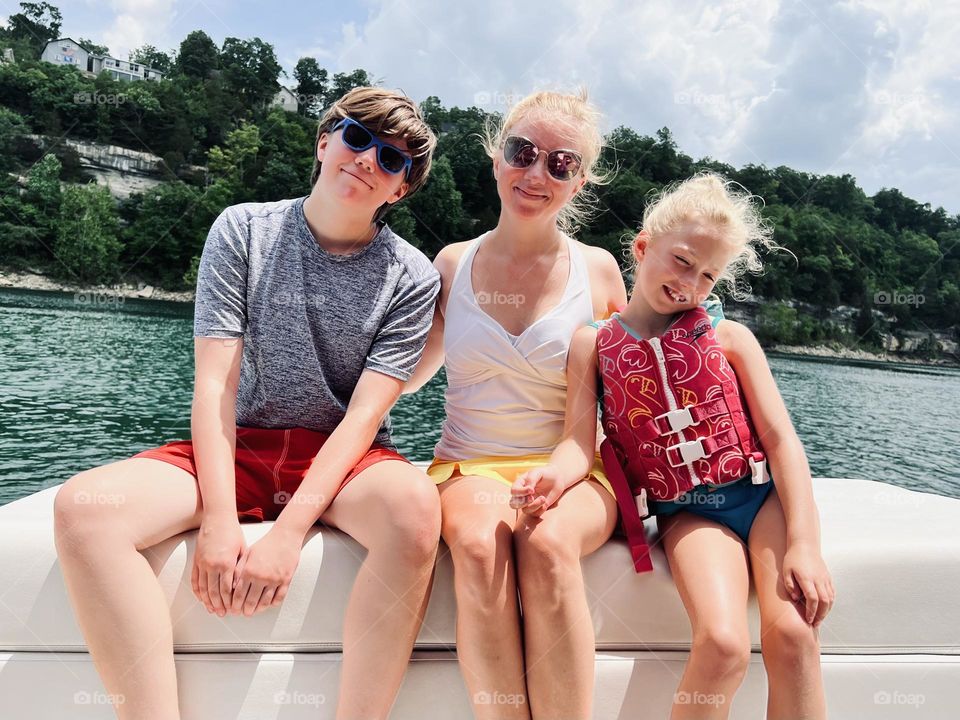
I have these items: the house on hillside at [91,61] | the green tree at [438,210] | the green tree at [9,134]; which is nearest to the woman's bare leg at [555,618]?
the green tree at [438,210]

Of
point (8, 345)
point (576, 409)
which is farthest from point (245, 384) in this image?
point (8, 345)

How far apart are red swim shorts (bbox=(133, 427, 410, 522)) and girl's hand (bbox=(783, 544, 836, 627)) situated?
992 mm

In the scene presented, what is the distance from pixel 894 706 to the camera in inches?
70.7

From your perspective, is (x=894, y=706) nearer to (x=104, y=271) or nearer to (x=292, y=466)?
(x=292, y=466)

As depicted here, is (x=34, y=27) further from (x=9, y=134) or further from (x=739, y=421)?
(x=739, y=421)

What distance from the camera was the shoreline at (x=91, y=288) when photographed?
39594 mm

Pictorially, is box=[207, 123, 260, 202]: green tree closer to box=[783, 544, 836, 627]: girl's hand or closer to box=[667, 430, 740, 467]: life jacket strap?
box=[667, 430, 740, 467]: life jacket strap

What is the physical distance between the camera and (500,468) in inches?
79.7

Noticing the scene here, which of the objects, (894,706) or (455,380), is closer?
(894,706)

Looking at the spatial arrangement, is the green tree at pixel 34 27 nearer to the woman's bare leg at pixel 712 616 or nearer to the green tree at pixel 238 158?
the green tree at pixel 238 158

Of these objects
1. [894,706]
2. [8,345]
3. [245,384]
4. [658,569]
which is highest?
[245,384]

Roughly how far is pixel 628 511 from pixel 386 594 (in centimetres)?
67

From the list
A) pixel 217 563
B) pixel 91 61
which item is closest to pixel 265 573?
pixel 217 563

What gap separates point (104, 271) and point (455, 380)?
47819 millimetres
